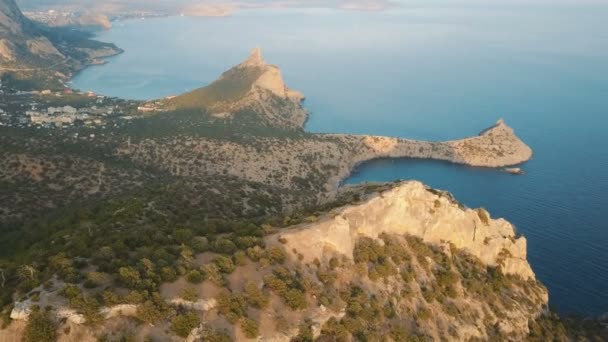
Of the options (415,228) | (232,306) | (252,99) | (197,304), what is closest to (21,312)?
(197,304)

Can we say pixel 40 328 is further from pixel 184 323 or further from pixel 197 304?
pixel 197 304

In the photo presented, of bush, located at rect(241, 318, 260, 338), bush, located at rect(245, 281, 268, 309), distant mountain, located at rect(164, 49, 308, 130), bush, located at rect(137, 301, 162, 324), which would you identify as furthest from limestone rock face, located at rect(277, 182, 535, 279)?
distant mountain, located at rect(164, 49, 308, 130)

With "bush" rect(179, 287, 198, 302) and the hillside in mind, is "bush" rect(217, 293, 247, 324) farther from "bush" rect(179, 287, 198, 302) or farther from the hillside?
"bush" rect(179, 287, 198, 302)

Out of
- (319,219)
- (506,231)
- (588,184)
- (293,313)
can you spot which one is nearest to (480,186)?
(588,184)

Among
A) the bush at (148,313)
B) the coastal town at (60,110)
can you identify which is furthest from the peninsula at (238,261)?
the coastal town at (60,110)

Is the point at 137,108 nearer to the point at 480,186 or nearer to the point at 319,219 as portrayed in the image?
the point at 480,186

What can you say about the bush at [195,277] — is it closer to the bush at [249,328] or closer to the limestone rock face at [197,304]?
the limestone rock face at [197,304]

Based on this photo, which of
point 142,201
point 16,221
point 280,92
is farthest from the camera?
point 280,92
